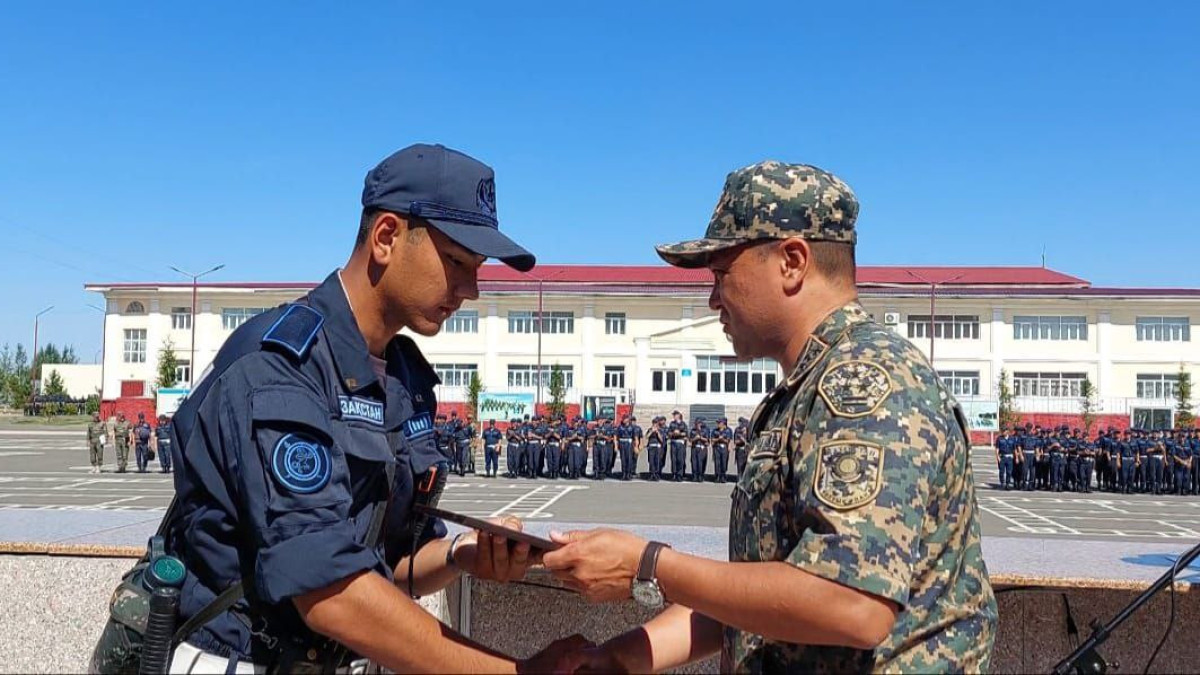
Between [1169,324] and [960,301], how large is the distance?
10.4 m

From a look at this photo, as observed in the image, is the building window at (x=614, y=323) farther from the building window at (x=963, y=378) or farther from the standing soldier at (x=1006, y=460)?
the standing soldier at (x=1006, y=460)

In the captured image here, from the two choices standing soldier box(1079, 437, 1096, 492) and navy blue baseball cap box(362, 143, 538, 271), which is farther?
standing soldier box(1079, 437, 1096, 492)

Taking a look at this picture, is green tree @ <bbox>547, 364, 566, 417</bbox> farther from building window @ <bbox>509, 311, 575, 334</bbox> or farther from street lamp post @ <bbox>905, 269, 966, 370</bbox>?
street lamp post @ <bbox>905, 269, 966, 370</bbox>

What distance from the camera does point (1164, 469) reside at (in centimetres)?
2545

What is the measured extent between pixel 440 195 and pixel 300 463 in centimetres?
65

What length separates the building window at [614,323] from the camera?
51.7m

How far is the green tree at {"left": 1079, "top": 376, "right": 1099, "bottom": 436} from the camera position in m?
44.5

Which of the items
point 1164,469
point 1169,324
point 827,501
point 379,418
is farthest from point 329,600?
point 1169,324

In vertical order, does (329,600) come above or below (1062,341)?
below

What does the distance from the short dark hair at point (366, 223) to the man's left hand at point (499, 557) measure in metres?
0.71

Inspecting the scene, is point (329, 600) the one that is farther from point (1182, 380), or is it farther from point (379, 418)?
point (1182, 380)

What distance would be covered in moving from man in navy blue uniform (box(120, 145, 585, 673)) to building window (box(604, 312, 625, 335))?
49.4m

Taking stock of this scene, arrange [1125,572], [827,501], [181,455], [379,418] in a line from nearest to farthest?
[827,501] → [181,455] → [379,418] → [1125,572]

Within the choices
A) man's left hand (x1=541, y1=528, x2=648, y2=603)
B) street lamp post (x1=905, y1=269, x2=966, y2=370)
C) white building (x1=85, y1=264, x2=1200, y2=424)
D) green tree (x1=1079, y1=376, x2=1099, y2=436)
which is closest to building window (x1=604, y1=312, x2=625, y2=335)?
white building (x1=85, y1=264, x2=1200, y2=424)
